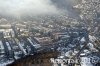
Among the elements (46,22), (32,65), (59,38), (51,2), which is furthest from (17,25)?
(32,65)

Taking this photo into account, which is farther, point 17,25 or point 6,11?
point 6,11

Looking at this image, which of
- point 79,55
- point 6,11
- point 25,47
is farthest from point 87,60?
point 6,11

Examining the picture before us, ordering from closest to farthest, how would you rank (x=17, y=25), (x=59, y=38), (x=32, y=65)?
1. (x=32, y=65)
2. (x=59, y=38)
3. (x=17, y=25)

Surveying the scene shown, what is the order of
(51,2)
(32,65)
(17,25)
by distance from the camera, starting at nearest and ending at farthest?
(32,65)
(17,25)
(51,2)

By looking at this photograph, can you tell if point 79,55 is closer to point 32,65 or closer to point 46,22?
point 32,65

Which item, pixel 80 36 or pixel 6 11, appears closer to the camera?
pixel 80 36

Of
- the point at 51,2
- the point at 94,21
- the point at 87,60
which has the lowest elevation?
the point at 87,60

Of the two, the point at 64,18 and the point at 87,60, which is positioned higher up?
the point at 64,18

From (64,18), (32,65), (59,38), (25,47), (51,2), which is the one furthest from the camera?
(51,2)

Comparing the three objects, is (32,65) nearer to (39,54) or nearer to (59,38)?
(39,54)
